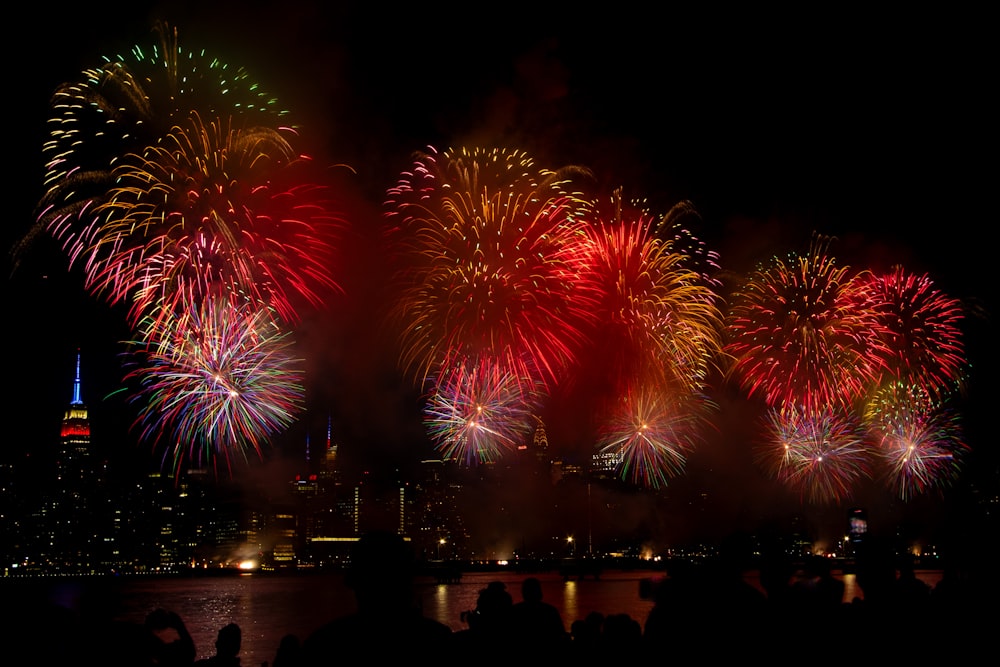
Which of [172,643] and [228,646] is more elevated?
[172,643]

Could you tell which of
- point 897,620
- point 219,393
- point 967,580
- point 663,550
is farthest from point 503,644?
point 663,550

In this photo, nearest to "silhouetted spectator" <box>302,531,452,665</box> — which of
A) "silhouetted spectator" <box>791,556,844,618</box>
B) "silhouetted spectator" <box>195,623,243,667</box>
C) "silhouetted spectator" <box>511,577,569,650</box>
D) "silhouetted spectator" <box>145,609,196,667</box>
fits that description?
"silhouetted spectator" <box>791,556,844,618</box>

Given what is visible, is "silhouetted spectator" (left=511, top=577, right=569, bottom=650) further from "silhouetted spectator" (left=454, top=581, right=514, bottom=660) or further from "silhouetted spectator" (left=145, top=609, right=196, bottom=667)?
"silhouetted spectator" (left=145, top=609, right=196, bottom=667)

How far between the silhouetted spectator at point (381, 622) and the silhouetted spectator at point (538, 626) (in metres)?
3.44

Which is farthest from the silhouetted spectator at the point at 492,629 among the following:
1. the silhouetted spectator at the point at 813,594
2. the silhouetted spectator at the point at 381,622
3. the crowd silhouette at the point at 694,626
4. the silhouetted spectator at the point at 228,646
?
the silhouetted spectator at the point at 228,646

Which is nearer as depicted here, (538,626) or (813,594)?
(813,594)

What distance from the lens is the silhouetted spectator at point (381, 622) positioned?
3.55 m

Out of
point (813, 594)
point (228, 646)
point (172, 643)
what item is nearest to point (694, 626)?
point (813, 594)

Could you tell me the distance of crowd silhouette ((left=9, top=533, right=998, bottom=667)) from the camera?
3615mm

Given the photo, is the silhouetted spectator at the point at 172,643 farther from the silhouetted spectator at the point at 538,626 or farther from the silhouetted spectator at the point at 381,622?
the silhouetted spectator at the point at 381,622

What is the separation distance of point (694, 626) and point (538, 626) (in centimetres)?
269

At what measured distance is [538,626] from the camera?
7.12 metres

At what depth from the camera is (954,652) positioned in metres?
5.25

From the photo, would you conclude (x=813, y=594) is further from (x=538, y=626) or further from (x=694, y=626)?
(x=538, y=626)
